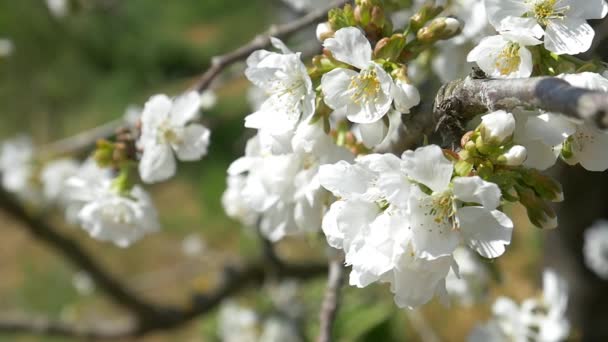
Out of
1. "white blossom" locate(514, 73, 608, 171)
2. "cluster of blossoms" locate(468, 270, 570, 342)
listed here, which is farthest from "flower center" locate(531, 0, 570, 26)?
"cluster of blossoms" locate(468, 270, 570, 342)

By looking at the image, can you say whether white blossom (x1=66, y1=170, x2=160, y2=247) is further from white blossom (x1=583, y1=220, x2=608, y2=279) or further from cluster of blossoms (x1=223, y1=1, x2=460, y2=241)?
white blossom (x1=583, y1=220, x2=608, y2=279)

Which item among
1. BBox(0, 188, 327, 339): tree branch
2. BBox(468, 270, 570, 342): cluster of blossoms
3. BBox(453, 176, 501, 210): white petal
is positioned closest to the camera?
BBox(453, 176, 501, 210): white petal

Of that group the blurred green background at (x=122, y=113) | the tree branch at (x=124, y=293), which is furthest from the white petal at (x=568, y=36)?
the blurred green background at (x=122, y=113)

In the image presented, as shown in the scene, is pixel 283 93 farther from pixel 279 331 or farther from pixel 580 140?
pixel 279 331

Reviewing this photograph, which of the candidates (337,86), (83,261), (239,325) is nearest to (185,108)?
(337,86)

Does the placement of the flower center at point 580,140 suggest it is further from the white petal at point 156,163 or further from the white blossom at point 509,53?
the white petal at point 156,163
